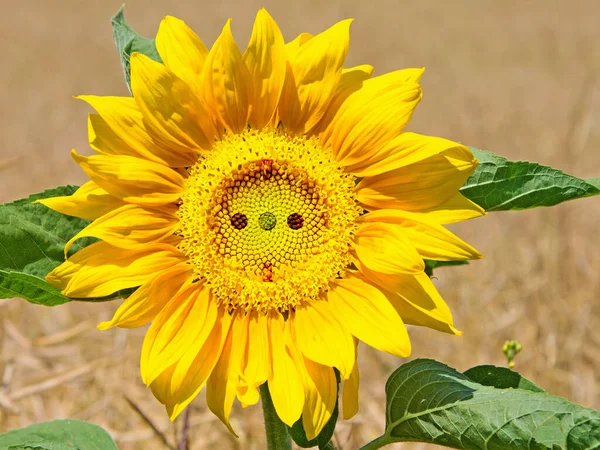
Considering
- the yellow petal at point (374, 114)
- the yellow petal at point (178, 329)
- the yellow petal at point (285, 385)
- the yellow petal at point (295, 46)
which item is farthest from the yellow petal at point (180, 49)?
the yellow petal at point (285, 385)

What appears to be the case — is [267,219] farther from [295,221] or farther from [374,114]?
[374,114]

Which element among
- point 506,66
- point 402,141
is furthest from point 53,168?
point 402,141

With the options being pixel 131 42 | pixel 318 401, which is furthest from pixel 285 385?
pixel 131 42

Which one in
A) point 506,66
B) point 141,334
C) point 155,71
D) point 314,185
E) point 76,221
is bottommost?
point 141,334

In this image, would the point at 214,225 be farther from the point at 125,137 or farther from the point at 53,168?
the point at 53,168

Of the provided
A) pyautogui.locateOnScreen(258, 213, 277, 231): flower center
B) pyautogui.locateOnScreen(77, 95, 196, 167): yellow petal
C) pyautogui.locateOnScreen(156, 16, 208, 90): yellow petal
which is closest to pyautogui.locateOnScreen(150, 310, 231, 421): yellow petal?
pyautogui.locateOnScreen(258, 213, 277, 231): flower center
